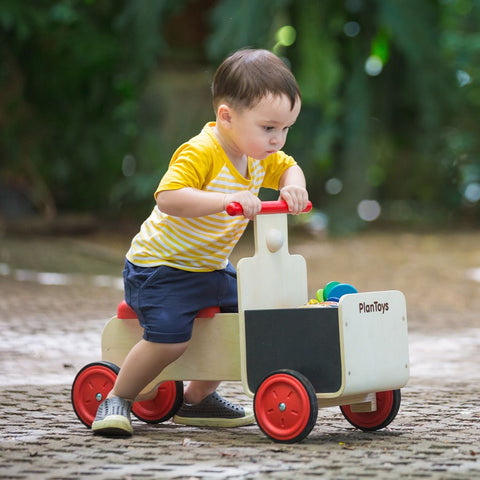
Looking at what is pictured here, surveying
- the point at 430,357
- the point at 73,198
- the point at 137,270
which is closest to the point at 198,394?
the point at 137,270

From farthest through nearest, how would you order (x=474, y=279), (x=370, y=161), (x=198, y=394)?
(x=370, y=161) → (x=474, y=279) → (x=198, y=394)

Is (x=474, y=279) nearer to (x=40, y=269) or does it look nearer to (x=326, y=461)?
(x=40, y=269)

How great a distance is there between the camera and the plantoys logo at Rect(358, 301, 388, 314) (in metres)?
2.97

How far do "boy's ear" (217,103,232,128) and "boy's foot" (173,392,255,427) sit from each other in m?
0.93

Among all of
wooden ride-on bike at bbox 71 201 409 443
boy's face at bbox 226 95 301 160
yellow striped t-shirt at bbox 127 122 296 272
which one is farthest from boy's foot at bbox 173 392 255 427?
boy's face at bbox 226 95 301 160

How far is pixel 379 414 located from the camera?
3182 mm

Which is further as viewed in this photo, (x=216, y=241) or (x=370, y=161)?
(x=370, y=161)

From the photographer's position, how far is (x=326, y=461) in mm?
2641

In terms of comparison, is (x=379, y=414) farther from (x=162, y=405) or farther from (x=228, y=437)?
(x=162, y=405)

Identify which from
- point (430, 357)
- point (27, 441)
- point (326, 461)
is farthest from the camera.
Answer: point (430, 357)

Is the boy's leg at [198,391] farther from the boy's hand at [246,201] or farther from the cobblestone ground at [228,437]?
the boy's hand at [246,201]

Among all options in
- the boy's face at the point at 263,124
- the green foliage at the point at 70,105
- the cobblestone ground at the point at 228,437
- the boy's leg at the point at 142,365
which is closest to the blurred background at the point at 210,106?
the green foliage at the point at 70,105

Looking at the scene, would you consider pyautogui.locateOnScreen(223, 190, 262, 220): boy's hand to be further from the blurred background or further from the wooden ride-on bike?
the blurred background

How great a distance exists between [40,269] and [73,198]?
462cm
